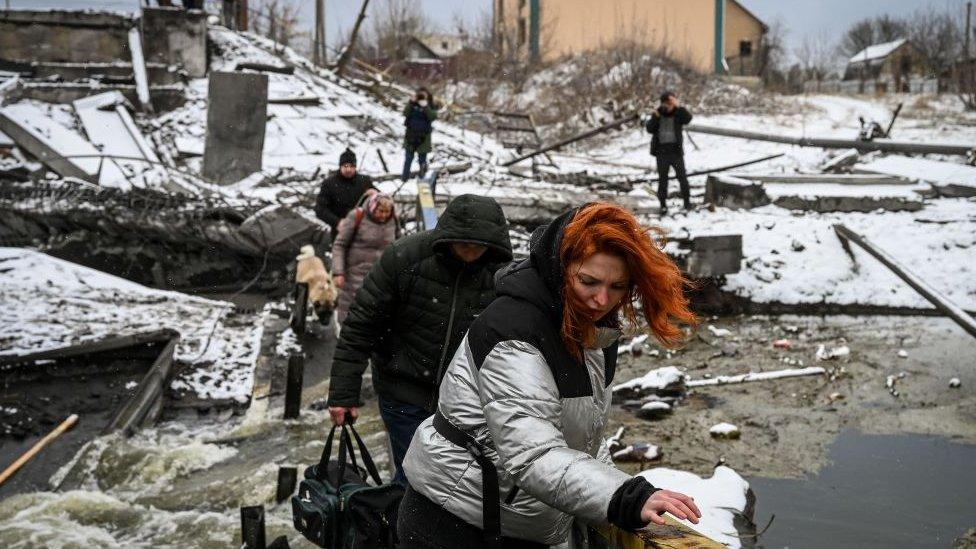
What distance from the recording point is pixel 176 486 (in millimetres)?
6266

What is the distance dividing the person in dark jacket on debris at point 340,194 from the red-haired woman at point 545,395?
7.11m

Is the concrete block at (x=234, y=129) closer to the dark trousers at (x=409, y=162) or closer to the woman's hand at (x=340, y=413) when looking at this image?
the dark trousers at (x=409, y=162)

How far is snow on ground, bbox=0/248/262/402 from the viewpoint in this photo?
8.62 m

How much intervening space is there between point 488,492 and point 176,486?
→ 4.66 meters

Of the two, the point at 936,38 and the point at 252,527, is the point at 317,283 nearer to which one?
the point at 252,527

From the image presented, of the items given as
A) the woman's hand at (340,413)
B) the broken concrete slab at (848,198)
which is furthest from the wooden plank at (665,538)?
the broken concrete slab at (848,198)

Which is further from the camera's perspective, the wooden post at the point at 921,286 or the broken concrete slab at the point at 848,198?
the broken concrete slab at the point at 848,198

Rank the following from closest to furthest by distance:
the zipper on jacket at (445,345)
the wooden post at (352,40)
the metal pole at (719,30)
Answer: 1. the zipper on jacket at (445,345)
2. the wooden post at (352,40)
3. the metal pole at (719,30)

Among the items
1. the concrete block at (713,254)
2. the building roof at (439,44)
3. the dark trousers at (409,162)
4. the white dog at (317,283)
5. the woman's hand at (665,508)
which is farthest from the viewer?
the building roof at (439,44)

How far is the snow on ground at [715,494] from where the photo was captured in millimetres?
4137

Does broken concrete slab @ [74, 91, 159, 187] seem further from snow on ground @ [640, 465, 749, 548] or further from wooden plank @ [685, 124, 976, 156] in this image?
snow on ground @ [640, 465, 749, 548]

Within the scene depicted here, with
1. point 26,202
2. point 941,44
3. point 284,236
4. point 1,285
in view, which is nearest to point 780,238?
point 284,236

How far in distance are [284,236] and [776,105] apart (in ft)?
66.6

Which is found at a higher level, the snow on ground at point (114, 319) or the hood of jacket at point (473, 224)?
the hood of jacket at point (473, 224)
